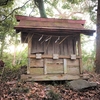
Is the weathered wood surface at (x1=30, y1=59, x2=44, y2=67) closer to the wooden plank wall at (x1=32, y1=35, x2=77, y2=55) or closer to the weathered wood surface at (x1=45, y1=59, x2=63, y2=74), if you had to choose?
the weathered wood surface at (x1=45, y1=59, x2=63, y2=74)

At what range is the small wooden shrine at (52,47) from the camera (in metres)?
6.88

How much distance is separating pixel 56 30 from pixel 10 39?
8263mm

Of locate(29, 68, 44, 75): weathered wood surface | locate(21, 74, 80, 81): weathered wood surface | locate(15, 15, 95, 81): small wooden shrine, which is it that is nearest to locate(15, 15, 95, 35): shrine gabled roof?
locate(15, 15, 95, 81): small wooden shrine

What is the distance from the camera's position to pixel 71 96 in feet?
19.0

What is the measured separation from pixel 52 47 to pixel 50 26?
3.41ft

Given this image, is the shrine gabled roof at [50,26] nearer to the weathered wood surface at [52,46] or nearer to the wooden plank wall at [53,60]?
the weathered wood surface at [52,46]

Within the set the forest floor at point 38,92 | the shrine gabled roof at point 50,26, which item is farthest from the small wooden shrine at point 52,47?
the forest floor at point 38,92

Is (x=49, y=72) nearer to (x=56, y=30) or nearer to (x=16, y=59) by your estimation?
(x=56, y=30)

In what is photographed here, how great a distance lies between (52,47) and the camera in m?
7.51

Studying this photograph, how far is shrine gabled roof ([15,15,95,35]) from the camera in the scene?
22.1 feet

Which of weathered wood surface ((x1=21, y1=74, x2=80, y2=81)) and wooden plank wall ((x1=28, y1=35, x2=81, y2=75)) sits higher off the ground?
wooden plank wall ((x1=28, y1=35, x2=81, y2=75))

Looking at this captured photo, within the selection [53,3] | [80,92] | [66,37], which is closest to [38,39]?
[66,37]

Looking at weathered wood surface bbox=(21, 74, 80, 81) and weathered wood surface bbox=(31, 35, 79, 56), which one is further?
weathered wood surface bbox=(31, 35, 79, 56)

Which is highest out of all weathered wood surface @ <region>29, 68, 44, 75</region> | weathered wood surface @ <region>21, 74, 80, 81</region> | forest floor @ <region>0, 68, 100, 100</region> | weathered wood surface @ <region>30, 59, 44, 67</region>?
weathered wood surface @ <region>30, 59, 44, 67</region>
